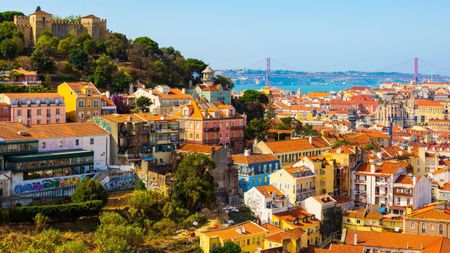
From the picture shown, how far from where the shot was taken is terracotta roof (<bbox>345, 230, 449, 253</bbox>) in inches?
1122

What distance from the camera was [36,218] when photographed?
26.7 m

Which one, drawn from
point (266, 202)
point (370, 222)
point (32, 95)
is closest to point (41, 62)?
point (32, 95)

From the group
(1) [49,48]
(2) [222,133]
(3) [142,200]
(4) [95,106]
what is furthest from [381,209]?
(1) [49,48]

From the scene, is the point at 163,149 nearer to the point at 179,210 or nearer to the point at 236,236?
the point at 179,210

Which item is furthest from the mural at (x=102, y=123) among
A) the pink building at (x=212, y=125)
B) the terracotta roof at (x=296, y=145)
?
the terracotta roof at (x=296, y=145)

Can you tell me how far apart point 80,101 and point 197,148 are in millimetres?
7360

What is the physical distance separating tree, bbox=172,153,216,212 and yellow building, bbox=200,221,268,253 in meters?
2.52

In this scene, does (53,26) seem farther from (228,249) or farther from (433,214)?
(433,214)

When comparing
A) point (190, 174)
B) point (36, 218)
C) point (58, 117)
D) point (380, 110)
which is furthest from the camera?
point (380, 110)

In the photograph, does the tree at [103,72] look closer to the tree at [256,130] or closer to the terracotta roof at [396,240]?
the tree at [256,130]

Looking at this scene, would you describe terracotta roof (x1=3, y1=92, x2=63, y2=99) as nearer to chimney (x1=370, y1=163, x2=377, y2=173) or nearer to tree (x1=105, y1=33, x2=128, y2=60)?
tree (x1=105, y1=33, x2=128, y2=60)

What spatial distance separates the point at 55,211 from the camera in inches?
1088

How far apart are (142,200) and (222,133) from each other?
39.2ft

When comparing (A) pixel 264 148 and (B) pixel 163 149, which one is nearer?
(B) pixel 163 149
